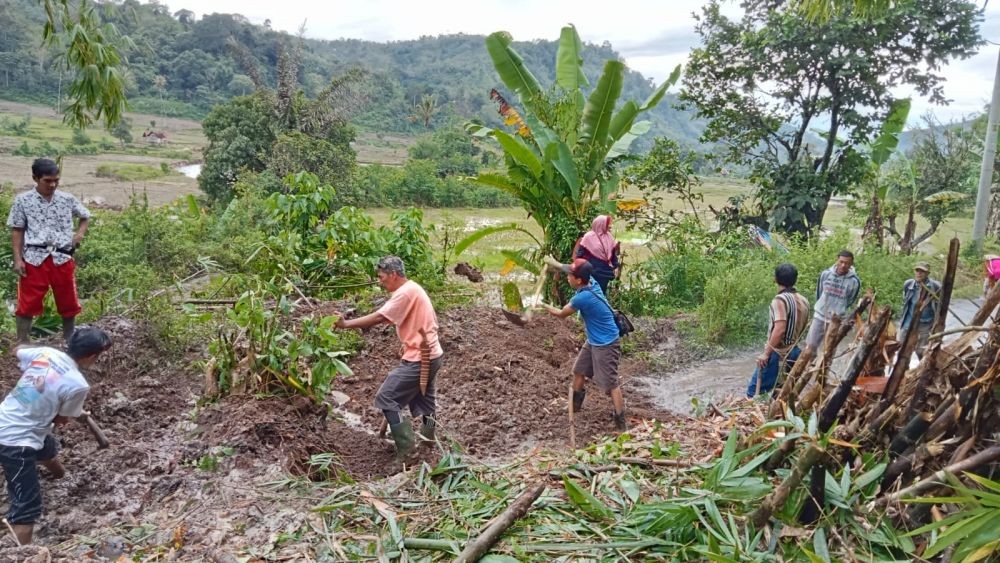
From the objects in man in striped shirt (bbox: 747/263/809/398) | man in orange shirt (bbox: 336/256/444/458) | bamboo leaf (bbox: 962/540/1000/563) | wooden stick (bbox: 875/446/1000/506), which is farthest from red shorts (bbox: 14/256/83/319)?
bamboo leaf (bbox: 962/540/1000/563)

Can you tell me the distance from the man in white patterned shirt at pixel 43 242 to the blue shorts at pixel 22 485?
2.50m

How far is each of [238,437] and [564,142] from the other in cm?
564

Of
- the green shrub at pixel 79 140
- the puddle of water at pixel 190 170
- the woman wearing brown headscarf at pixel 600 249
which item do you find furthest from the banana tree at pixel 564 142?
the green shrub at pixel 79 140

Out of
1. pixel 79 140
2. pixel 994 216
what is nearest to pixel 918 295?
pixel 994 216

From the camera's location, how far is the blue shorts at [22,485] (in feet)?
10.5

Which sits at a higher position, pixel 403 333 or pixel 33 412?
pixel 403 333

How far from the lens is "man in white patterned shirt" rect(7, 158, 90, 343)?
5070 millimetres

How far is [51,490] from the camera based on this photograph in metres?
3.69

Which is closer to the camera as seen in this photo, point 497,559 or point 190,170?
point 497,559

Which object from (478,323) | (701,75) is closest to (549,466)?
(478,323)

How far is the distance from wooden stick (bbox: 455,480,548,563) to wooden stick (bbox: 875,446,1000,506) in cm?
140

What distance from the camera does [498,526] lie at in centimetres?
276

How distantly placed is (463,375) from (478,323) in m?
1.49

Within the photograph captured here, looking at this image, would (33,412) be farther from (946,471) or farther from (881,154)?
(881,154)
